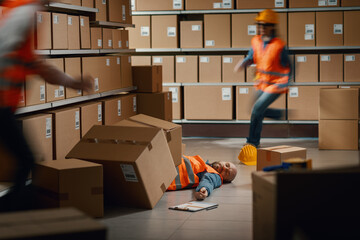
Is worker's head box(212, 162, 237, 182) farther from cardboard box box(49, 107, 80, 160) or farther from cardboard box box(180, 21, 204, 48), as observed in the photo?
cardboard box box(180, 21, 204, 48)

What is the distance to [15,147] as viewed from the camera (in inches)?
131

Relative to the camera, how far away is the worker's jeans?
6598 mm

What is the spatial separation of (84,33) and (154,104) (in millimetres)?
1406

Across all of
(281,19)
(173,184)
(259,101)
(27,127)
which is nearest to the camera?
(27,127)

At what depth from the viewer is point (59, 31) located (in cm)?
482

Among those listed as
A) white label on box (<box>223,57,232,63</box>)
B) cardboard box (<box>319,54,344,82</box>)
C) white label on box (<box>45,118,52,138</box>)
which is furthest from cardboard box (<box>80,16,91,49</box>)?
cardboard box (<box>319,54,344,82</box>)

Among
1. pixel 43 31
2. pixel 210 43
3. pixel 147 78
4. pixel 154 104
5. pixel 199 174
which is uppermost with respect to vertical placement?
pixel 210 43

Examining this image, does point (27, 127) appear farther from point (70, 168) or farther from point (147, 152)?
point (147, 152)

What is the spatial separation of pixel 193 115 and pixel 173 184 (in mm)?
3257

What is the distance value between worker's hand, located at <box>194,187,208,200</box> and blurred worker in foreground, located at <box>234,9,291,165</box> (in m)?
2.08

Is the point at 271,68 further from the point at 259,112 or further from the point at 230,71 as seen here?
the point at 230,71

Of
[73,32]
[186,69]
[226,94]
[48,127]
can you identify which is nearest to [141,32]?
[186,69]

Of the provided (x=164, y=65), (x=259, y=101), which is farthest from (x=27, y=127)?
(x=164, y=65)

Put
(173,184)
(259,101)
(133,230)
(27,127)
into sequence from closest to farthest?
(133,230), (27,127), (173,184), (259,101)
